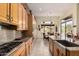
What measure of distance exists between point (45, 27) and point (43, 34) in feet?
3.83

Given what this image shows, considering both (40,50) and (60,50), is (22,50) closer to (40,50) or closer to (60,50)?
(60,50)

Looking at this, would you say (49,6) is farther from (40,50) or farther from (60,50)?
(60,50)

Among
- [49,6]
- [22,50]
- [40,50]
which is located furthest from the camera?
[49,6]

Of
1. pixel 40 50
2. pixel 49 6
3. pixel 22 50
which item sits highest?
pixel 49 6

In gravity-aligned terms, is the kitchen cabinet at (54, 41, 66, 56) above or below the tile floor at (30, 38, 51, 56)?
above

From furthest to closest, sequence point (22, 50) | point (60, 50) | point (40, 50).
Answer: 1. point (40, 50)
2. point (22, 50)
3. point (60, 50)

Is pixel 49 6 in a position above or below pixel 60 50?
above

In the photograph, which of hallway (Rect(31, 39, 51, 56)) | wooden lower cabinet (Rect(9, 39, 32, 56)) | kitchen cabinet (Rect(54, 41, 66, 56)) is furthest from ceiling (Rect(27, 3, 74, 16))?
kitchen cabinet (Rect(54, 41, 66, 56))

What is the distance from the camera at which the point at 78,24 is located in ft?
23.2

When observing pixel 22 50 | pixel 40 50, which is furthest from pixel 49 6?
pixel 22 50

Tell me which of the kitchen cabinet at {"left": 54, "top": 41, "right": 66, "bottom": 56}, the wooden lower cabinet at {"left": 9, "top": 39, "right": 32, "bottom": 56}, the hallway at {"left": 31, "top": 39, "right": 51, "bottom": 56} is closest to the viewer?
the wooden lower cabinet at {"left": 9, "top": 39, "right": 32, "bottom": 56}

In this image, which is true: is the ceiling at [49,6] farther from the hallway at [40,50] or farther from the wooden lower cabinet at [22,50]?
the wooden lower cabinet at [22,50]

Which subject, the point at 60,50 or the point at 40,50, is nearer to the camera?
the point at 60,50

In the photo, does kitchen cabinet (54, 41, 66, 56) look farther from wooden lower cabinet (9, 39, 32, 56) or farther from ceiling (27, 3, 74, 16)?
ceiling (27, 3, 74, 16)
